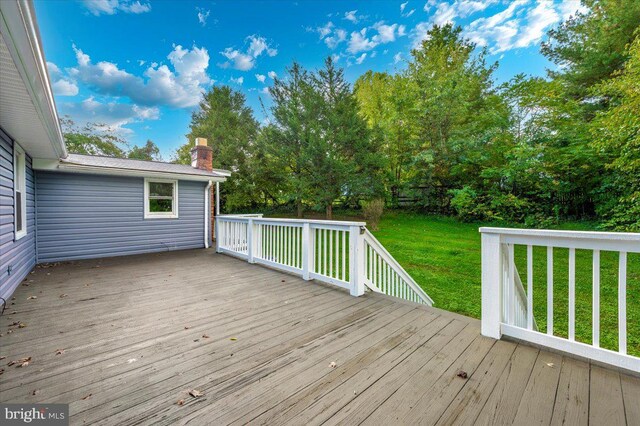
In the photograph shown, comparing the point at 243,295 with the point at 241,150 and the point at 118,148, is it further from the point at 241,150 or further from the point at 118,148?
the point at 118,148

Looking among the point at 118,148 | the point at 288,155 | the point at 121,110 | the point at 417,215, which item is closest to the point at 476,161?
the point at 417,215

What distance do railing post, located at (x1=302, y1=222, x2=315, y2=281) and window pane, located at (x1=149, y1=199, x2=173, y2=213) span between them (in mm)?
4932

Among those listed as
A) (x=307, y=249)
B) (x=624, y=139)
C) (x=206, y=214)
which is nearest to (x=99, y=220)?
(x=206, y=214)

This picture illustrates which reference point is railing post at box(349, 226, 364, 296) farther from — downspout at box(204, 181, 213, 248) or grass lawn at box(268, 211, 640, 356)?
downspout at box(204, 181, 213, 248)

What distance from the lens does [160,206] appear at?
23.2 ft

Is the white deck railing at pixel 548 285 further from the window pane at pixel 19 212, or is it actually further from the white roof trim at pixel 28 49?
the window pane at pixel 19 212

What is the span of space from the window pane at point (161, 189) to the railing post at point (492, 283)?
750 centimetres

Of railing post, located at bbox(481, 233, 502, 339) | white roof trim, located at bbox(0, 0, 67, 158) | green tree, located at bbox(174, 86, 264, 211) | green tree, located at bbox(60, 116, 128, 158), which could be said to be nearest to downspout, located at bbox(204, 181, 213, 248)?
white roof trim, located at bbox(0, 0, 67, 158)

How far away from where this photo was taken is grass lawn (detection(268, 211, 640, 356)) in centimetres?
374

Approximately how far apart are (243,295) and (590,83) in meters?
13.2

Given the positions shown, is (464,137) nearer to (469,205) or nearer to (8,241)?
(469,205)

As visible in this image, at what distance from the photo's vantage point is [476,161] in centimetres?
1087

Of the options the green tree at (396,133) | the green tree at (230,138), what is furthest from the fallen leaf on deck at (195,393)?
the green tree at (230,138)

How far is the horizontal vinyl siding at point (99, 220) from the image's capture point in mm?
5547
